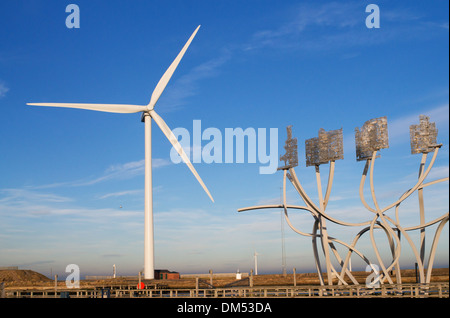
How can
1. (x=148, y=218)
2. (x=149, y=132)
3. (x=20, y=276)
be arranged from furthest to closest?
(x=20, y=276) → (x=149, y=132) → (x=148, y=218)

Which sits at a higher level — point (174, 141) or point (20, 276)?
point (174, 141)

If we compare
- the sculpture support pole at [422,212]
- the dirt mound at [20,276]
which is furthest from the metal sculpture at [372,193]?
the dirt mound at [20,276]

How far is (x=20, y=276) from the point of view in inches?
4291

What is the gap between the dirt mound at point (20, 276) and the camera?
103 m

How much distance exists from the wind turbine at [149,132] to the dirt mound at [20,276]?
54493mm

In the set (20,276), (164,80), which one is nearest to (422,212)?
(164,80)

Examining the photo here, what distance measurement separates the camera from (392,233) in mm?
42625

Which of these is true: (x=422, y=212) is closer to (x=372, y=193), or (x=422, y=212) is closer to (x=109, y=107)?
(x=372, y=193)

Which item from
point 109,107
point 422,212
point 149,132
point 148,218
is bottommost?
point 422,212

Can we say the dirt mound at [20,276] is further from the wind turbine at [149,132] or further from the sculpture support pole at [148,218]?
the wind turbine at [149,132]

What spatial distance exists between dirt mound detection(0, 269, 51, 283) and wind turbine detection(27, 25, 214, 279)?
54.5m

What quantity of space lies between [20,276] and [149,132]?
6611cm
